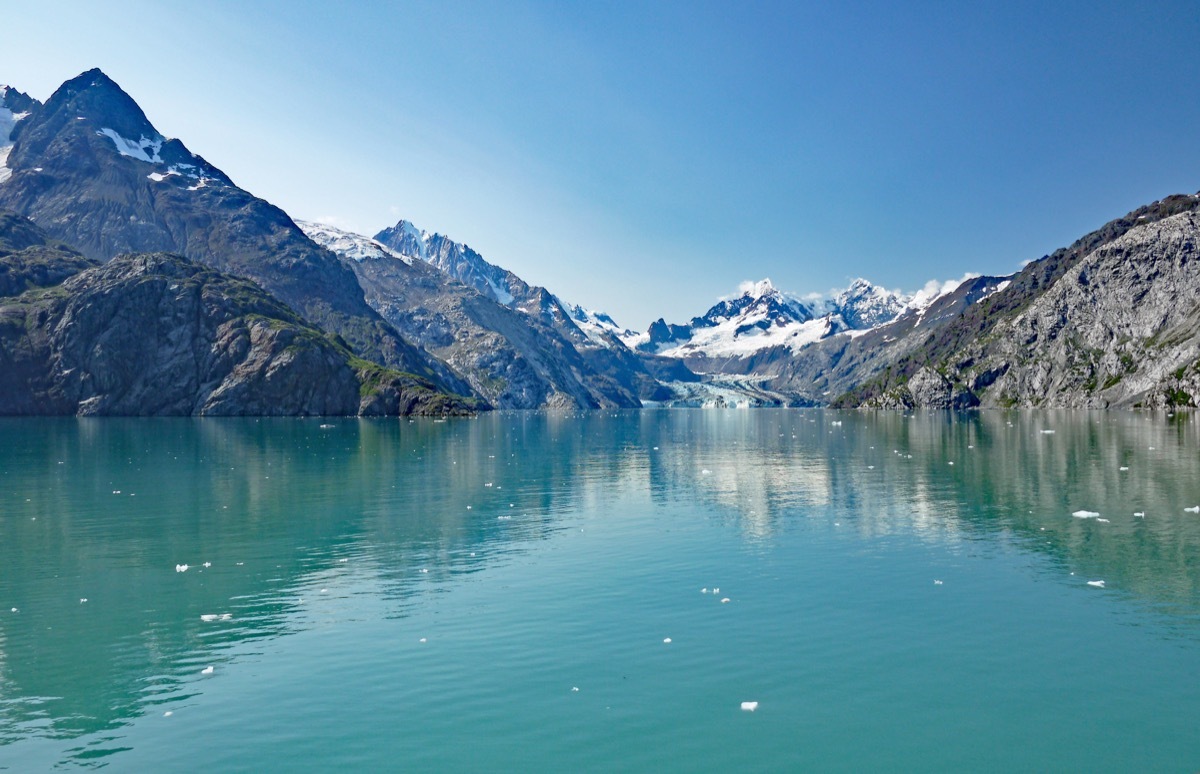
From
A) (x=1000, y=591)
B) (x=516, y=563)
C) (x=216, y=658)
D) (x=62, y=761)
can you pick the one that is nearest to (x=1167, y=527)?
(x=1000, y=591)

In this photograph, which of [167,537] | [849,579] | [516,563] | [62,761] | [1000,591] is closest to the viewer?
[62,761]

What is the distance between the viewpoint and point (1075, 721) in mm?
23250

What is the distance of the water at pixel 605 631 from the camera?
74.1ft

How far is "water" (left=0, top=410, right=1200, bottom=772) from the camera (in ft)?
74.1

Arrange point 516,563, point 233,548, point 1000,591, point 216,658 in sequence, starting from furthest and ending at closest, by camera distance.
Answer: point 233,548, point 516,563, point 1000,591, point 216,658

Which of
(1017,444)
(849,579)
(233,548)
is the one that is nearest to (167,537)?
(233,548)

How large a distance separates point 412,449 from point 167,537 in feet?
281

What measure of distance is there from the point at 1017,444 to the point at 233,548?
434 feet

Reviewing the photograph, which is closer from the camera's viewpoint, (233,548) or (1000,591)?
(1000,591)

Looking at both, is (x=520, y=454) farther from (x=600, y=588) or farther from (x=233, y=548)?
(x=600, y=588)

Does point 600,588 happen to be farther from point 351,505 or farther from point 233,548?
point 351,505

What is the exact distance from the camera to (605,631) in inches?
1297

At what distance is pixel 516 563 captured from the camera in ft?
153

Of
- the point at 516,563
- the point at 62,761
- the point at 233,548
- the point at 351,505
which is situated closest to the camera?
the point at 62,761
